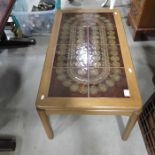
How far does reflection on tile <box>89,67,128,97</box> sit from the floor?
0.43 meters

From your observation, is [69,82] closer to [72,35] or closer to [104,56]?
[104,56]

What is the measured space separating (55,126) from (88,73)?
0.50m

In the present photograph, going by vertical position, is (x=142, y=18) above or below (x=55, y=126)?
above

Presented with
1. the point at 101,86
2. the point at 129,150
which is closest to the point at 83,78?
the point at 101,86

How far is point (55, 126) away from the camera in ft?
4.13

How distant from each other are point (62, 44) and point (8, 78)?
0.67 meters

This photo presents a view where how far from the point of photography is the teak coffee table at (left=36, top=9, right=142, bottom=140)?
0.87m

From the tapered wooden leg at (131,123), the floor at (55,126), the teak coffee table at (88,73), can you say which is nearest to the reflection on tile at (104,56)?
the teak coffee table at (88,73)

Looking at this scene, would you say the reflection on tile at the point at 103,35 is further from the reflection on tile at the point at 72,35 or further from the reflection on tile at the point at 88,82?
the reflection on tile at the point at 88,82

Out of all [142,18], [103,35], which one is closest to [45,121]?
[103,35]

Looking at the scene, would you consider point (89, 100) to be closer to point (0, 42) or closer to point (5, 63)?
point (5, 63)

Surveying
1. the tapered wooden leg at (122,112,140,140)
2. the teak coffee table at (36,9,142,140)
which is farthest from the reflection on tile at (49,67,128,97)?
the tapered wooden leg at (122,112,140,140)

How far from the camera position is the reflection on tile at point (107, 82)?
90 centimetres

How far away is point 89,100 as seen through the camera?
870mm
